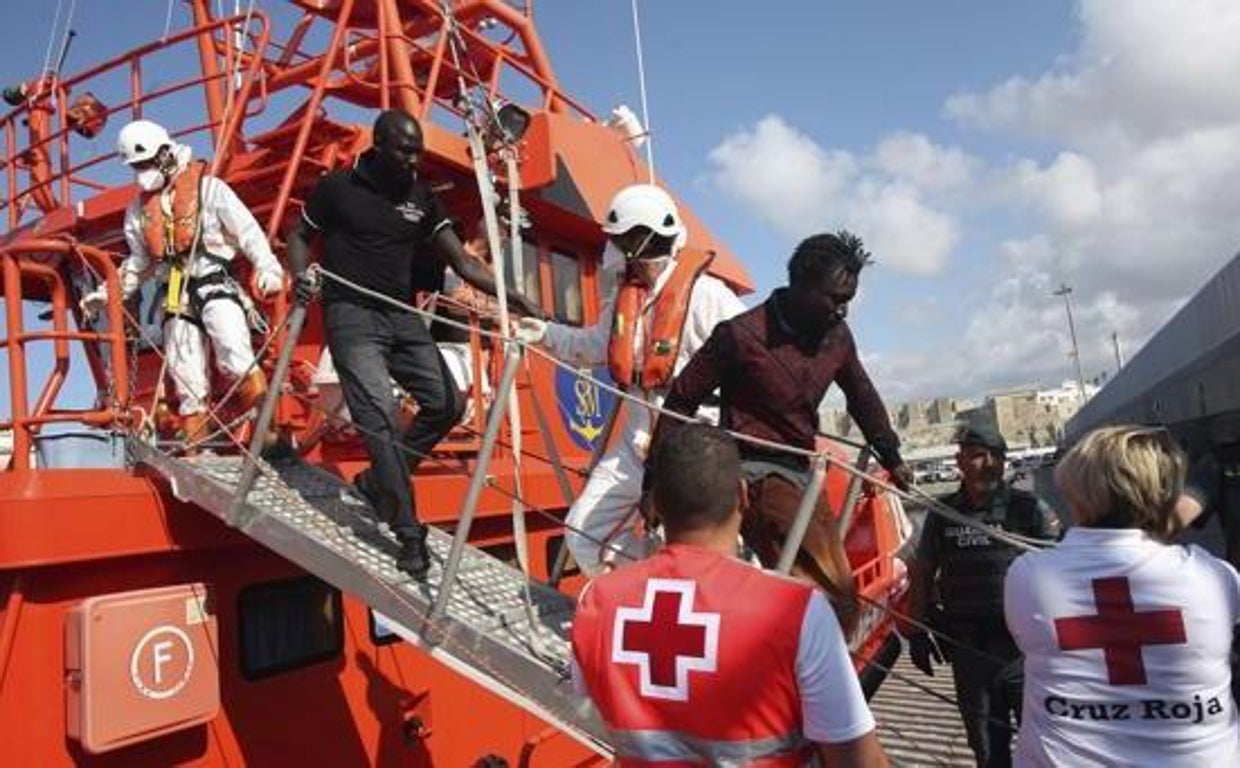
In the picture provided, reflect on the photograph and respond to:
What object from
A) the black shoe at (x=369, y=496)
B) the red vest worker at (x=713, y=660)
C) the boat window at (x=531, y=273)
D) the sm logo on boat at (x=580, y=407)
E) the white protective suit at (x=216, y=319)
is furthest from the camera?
the boat window at (x=531, y=273)

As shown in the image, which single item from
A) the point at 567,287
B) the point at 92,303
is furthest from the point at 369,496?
the point at 567,287

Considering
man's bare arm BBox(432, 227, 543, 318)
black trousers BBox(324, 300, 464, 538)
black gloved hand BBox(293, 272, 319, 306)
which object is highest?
man's bare arm BBox(432, 227, 543, 318)

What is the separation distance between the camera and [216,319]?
15.6 ft

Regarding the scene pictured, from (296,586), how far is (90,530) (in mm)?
1031

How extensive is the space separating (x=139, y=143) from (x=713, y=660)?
451 centimetres

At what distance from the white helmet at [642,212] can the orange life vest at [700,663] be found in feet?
6.47

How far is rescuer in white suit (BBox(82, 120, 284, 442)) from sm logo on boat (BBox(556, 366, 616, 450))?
2340mm

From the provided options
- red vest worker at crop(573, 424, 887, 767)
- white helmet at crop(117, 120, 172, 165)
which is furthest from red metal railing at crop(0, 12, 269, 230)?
red vest worker at crop(573, 424, 887, 767)

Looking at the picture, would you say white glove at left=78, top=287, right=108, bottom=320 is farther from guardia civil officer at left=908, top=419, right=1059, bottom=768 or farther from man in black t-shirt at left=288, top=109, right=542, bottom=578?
guardia civil officer at left=908, top=419, right=1059, bottom=768

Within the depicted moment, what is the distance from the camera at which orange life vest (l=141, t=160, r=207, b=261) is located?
4840 millimetres

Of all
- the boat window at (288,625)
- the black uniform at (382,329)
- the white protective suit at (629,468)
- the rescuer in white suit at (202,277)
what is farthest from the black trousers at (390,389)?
the rescuer in white suit at (202,277)

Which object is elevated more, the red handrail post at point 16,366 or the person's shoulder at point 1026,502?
the red handrail post at point 16,366

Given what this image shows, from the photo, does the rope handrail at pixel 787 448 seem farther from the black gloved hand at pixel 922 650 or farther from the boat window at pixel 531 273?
the boat window at pixel 531 273

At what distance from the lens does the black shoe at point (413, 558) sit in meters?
3.69
